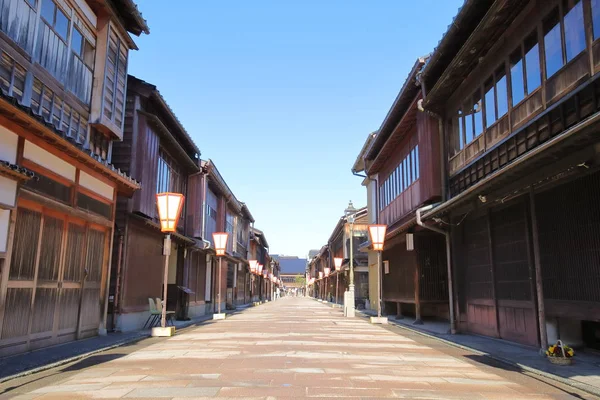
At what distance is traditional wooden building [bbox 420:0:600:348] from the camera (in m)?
8.63

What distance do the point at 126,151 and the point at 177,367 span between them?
9178 mm

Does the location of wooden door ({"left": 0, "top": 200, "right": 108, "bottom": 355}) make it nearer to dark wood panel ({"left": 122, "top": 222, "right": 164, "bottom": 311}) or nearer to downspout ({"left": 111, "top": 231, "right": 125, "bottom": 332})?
downspout ({"left": 111, "top": 231, "right": 125, "bottom": 332})

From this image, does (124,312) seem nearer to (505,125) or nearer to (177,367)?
(177,367)

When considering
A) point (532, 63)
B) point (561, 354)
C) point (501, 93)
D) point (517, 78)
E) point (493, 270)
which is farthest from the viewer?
point (493, 270)

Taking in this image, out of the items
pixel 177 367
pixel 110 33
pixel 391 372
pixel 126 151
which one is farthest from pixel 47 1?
pixel 391 372

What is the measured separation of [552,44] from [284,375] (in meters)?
8.05

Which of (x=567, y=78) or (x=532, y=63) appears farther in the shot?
(x=532, y=63)

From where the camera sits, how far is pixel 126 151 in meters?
15.7

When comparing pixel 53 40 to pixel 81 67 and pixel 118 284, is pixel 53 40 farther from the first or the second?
pixel 118 284

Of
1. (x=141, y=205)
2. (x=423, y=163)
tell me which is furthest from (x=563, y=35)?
(x=141, y=205)

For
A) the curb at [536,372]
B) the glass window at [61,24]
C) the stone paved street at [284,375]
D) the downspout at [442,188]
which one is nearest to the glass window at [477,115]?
the downspout at [442,188]

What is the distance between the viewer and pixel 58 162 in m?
10.7

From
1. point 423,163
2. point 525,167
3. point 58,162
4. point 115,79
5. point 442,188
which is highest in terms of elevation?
point 115,79

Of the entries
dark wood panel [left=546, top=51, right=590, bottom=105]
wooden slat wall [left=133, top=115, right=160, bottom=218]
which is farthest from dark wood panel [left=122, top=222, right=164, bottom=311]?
dark wood panel [left=546, top=51, right=590, bottom=105]
